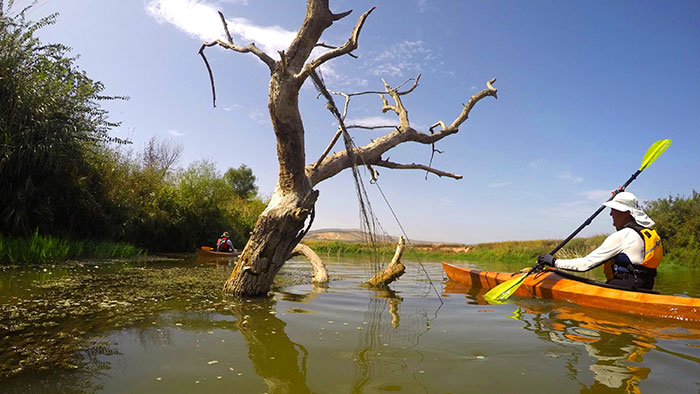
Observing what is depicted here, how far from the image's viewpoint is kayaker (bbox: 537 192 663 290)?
4.56 meters

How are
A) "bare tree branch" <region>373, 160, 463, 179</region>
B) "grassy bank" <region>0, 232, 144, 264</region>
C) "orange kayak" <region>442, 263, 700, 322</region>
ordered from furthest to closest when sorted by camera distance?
"grassy bank" <region>0, 232, 144, 264</region>
"bare tree branch" <region>373, 160, 463, 179</region>
"orange kayak" <region>442, 263, 700, 322</region>

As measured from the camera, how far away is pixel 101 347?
2518 millimetres

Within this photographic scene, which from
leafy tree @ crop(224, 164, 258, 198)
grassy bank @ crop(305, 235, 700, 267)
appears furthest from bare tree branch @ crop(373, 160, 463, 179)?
leafy tree @ crop(224, 164, 258, 198)

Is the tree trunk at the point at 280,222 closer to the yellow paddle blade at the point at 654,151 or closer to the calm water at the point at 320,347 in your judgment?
the calm water at the point at 320,347

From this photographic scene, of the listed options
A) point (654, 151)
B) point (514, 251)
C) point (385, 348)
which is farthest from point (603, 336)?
point (514, 251)

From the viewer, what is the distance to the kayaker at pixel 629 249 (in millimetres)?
4559

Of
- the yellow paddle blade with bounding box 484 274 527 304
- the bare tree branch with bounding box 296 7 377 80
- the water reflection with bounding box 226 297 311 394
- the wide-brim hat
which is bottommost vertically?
the water reflection with bounding box 226 297 311 394

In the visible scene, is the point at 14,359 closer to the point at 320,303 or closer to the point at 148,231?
the point at 320,303

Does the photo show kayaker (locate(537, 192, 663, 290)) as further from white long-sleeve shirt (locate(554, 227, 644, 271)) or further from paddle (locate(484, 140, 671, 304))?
paddle (locate(484, 140, 671, 304))

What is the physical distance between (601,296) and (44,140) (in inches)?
483

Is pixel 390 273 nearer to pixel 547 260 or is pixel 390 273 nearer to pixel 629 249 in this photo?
pixel 547 260

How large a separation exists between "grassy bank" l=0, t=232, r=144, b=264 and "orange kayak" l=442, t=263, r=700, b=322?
9365 millimetres

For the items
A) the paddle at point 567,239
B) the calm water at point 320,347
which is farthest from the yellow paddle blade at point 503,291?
the calm water at point 320,347

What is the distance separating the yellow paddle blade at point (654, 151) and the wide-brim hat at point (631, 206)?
185cm
